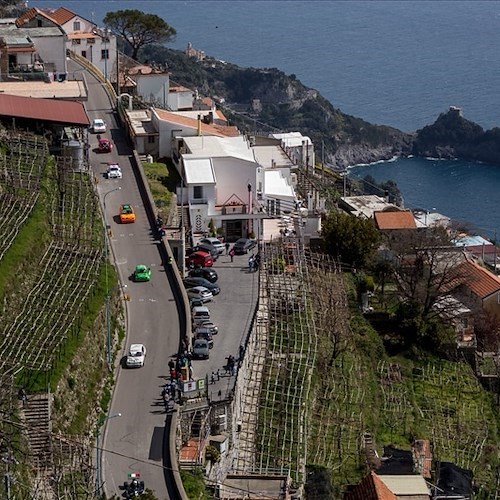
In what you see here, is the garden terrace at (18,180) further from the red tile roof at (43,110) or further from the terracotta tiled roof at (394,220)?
the terracotta tiled roof at (394,220)

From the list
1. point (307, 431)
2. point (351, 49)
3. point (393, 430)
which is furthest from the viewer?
point (351, 49)

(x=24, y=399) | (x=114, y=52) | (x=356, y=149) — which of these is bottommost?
(x=356, y=149)

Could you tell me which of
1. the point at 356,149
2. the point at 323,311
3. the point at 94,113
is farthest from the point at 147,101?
the point at 356,149

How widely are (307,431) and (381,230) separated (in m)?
14.6

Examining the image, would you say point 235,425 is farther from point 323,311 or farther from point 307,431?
point 323,311

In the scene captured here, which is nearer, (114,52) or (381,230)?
(381,230)

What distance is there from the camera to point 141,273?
31938 millimetres

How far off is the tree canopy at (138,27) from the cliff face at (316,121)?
2926cm

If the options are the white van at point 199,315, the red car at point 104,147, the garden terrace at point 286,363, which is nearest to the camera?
the garden terrace at point 286,363

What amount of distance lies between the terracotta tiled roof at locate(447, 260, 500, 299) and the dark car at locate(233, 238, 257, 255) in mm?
6192

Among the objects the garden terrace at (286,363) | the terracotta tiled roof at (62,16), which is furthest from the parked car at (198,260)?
the terracotta tiled roof at (62,16)

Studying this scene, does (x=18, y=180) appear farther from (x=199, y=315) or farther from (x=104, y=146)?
(x=104, y=146)

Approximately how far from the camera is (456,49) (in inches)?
5226

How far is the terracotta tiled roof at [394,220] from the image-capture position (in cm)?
4288
